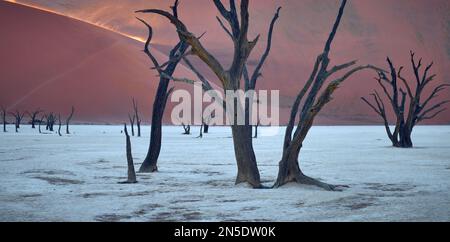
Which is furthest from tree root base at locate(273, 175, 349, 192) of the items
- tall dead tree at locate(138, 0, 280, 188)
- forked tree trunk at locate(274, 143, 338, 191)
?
tall dead tree at locate(138, 0, 280, 188)

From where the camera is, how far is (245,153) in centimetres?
995

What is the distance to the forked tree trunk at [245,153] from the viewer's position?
32.6ft

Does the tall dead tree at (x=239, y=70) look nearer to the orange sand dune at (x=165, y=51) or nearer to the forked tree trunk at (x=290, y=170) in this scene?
the forked tree trunk at (x=290, y=170)

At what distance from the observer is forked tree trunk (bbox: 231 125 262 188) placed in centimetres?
994

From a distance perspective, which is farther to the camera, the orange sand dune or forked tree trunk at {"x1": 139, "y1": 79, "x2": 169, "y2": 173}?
the orange sand dune

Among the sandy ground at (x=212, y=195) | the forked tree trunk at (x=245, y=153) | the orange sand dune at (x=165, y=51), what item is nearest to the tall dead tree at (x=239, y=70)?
the forked tree trunk at (x=245, y=153)

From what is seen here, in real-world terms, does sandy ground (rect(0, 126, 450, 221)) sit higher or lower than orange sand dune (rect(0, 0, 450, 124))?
lower

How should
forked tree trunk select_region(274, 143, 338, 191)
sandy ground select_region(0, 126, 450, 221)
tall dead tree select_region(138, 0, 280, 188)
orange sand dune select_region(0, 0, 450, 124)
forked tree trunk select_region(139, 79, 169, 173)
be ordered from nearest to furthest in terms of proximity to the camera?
sandy ground select_region(0, 126, 450, 221) → tall dead tree select_region(138, 0, 280, 188) → forked tree trunk select_region(274, 143, 338, 191) → forked tree trunk select_region(139, 79, 169, 173) → orange sand dune select_region(0, 0, 450, 124)

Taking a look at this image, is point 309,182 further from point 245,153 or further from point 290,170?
point 245,153

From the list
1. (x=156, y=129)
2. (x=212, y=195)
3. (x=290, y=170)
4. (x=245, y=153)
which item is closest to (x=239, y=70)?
(x=245, y=153)

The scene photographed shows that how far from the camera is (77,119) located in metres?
79.2

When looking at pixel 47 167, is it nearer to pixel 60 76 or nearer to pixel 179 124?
pixel 179 124

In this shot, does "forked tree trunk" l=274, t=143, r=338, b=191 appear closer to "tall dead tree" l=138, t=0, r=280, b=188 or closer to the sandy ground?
the sandy ground
